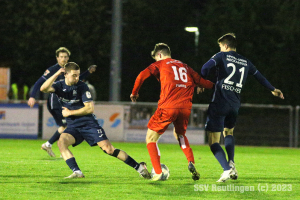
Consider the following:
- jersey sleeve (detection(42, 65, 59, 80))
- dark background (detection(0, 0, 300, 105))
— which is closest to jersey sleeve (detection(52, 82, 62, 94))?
jersey sleeve (detection(42, 65, 59, 80))

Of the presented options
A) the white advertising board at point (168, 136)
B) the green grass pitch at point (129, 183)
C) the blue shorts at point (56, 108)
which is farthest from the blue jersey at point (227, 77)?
the white advertising board at point (168, 136)

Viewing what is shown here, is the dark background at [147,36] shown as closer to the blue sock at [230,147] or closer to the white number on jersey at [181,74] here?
the blue sock at [230,147]

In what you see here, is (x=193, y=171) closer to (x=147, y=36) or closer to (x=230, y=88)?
(x=230, y=88)

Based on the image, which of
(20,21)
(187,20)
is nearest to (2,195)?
(20,21)

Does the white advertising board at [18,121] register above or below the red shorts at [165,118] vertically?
below

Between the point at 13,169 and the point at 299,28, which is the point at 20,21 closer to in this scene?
the point at 299,28

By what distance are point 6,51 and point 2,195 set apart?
2948 cm

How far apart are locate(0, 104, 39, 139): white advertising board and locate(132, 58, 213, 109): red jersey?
11949mm

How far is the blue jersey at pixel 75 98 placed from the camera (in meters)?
7.95

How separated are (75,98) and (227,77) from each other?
219cm

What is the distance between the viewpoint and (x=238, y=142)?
19.5m

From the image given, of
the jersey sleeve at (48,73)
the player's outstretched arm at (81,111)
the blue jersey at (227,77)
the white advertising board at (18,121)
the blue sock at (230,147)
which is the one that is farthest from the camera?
the white advertising board at (18,121)

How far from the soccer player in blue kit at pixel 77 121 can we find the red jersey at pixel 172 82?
2.48ft

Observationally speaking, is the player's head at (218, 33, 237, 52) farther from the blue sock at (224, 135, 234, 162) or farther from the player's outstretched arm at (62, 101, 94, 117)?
the player's outstretched arm at (62, 101, 94, 117)
